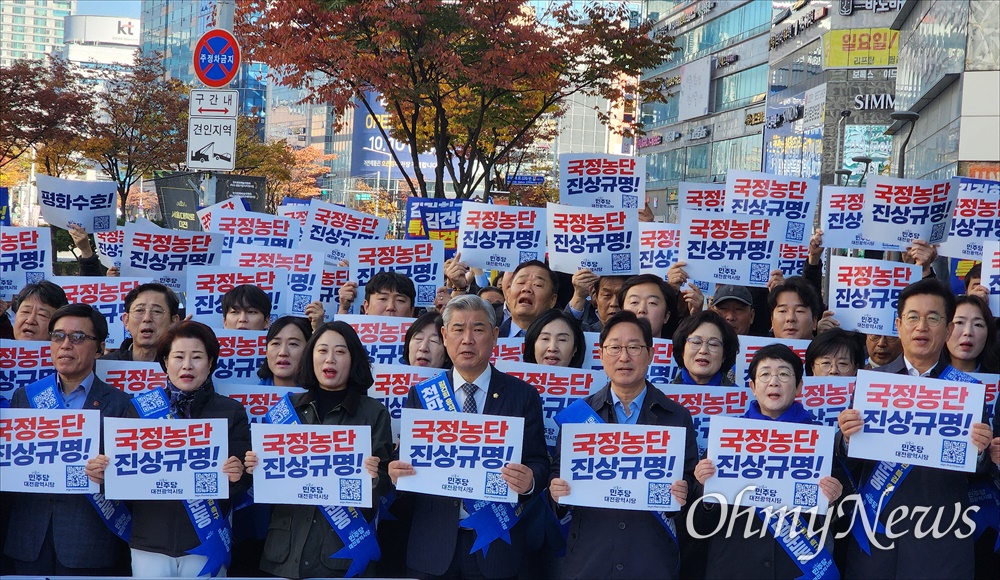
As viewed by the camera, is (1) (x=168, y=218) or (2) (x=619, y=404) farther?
(1) (x=168, y=218)

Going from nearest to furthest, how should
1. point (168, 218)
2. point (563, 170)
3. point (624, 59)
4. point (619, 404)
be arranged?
1. point (619, 404)
2. point (563, 170)
3. point (624, 59)
4. point (168, 218)

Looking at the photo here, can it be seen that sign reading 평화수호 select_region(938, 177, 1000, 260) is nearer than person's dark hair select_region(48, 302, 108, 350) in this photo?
No

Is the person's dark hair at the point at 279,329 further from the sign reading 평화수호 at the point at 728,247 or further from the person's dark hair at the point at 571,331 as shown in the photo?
the sign reading 평화수호 at the point at 728,247

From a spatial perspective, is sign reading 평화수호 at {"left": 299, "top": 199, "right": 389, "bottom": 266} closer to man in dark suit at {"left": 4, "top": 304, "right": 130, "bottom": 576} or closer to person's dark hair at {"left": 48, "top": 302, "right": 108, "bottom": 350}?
person's dark hair at {"left": 48, "top": 302, "right": 108, "bottom": 350}

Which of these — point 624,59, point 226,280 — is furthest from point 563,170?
point 624,59

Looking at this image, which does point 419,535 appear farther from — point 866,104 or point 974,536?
point 866,104

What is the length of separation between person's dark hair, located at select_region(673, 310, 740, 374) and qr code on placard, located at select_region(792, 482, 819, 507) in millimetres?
1343

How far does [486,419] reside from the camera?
15.8 feet

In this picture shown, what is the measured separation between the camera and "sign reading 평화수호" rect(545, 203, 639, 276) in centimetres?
805

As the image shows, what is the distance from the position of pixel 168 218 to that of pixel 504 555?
17.3 metres

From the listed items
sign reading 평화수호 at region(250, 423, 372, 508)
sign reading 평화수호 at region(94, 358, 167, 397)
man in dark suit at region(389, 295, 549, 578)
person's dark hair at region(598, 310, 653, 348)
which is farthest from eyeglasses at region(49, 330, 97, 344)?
person's dark hair at region(598, 310, 653, 348)

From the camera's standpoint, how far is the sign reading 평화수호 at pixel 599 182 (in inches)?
371

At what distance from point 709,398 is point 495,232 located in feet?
10.4

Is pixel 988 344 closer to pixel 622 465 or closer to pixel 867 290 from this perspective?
pixel 867 290
